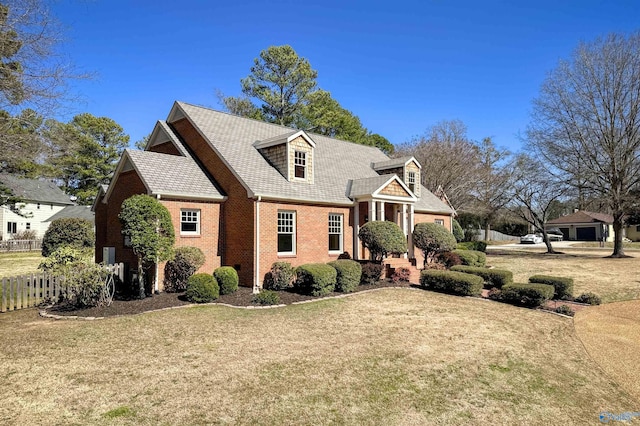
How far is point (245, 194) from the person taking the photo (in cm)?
1617

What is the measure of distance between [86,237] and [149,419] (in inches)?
710

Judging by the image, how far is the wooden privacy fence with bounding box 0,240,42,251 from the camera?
38031mm

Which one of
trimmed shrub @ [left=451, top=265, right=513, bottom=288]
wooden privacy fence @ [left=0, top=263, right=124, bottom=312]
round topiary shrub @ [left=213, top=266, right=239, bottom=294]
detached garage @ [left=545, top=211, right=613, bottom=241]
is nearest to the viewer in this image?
wooden privacy fence @ [left=0, top=263, right=124, bottom=312]

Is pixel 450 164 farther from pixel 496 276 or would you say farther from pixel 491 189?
pixel 496 276

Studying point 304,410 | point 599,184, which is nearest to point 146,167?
point 304,410

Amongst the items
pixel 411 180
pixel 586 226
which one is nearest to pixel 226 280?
pixel 411 180

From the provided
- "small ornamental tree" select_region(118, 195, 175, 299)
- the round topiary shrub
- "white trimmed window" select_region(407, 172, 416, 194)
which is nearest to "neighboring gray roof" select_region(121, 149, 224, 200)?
"small ornamental tree" select_region(118, 195, 175, 299)

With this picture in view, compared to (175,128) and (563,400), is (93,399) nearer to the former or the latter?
(563,400)

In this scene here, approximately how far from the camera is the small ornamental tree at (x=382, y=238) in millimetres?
17891

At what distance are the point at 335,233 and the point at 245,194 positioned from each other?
540cm

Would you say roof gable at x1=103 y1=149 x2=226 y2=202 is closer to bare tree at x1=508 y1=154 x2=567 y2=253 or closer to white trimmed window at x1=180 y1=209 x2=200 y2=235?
white trimmed window at x1=180 y1=209 x2=200 y2=235

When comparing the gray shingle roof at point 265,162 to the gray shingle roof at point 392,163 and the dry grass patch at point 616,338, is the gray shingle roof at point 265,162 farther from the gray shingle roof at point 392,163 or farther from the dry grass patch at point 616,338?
the dry grass patch at point 616,338

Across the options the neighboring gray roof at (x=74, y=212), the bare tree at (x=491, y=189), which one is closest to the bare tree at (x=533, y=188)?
the bare tree at (x=491, y=189)

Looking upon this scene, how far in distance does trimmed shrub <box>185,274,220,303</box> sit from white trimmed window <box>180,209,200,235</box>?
268cm
